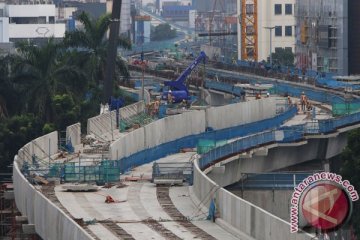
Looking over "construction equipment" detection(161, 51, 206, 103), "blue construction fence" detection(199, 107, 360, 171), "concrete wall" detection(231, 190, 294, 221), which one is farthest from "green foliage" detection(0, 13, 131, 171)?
"concrete wall" detection(231, 190, 294, 221)

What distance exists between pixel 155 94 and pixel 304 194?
101 metres

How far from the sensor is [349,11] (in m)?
156

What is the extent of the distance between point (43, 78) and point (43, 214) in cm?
5385

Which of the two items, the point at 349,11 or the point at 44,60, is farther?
the point at 349,11

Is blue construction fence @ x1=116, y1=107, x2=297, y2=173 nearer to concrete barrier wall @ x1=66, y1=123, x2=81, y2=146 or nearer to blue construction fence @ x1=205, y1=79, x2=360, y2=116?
blue construction fence @ x1=205, y1=79, x2=360, y2=116

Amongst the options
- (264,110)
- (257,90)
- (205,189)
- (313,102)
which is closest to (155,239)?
(205,189)

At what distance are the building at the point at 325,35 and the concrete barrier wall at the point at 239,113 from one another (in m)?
54.7

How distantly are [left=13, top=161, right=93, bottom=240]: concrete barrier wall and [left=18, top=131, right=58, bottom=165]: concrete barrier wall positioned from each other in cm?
227

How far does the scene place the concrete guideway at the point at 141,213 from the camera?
160ft

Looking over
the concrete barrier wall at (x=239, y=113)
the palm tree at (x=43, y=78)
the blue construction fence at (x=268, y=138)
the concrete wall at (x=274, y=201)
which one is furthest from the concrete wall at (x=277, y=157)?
the palm tree at (x=43, y=78)

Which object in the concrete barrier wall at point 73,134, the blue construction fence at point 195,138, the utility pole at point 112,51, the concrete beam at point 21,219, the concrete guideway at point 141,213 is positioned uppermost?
the utility pole at point 112,51

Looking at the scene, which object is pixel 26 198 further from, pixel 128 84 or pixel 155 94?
pixel 128 84

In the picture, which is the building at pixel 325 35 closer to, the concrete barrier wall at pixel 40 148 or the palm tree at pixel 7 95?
the palm tree at pixel 7 95

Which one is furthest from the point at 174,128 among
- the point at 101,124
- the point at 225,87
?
the point at 225,87
